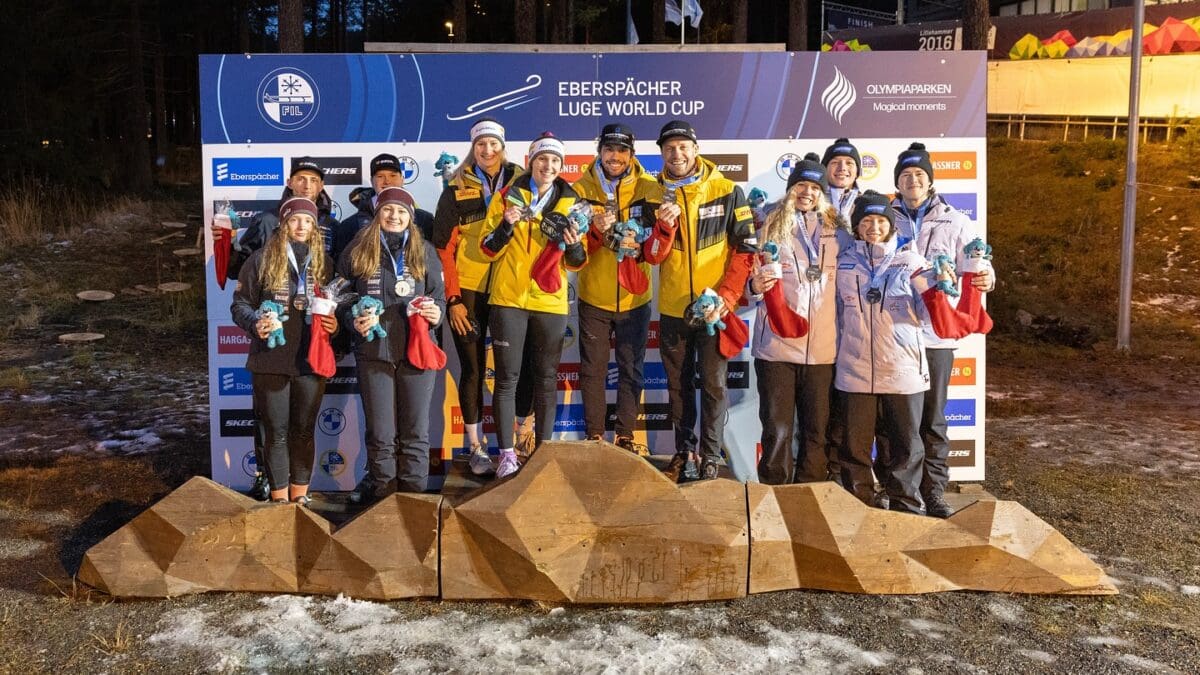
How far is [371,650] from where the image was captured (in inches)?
170

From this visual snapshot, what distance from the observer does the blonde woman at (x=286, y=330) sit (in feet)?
17.4

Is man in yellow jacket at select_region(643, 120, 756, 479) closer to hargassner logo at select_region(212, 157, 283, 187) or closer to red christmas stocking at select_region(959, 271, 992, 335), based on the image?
red christmas stocking at select_region(959, 271, 992, 335)

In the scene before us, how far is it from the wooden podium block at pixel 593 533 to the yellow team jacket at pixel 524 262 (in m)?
1.23

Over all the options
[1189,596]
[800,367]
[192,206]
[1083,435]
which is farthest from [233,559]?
[192,206]

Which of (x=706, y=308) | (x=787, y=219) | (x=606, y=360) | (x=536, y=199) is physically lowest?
(x=606, y=360)

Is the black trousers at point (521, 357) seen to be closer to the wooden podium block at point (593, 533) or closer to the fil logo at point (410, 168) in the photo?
the wooden podium block at point (593, 533)

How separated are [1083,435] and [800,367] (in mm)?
4283

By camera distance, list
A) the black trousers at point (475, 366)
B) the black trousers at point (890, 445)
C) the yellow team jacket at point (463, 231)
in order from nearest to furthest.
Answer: the black trousers at point (890, 445) → the yellow team jacket at point (463, 231) → the black trousers at point (475, 366)

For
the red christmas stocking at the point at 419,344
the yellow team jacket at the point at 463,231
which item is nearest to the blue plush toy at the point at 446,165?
the yellow team jacket at the point at 463,231

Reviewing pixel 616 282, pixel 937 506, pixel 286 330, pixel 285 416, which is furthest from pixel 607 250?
pixel 937 506

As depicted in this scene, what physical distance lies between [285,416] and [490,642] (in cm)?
183

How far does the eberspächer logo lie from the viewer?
6.34 meters

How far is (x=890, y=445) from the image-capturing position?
5.59 metres

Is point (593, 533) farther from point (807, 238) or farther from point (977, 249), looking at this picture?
point (977, 249)
